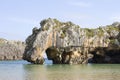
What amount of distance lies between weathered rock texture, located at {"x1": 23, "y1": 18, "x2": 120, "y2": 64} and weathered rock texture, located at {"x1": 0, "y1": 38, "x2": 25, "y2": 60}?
97671mm

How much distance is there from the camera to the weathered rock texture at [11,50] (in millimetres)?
182375

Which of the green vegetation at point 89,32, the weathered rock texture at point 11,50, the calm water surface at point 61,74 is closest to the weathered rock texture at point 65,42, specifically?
the green vegetation at point 89,32

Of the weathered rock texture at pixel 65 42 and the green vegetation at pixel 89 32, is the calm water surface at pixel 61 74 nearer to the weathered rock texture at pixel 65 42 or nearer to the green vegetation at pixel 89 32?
the weathered rock texture at pixel 65 42

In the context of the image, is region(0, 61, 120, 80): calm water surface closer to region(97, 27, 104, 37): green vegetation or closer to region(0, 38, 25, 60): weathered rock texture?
region(97, 27, 104, 37): green vegetation

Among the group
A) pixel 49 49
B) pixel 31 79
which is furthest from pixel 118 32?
pixel 31 79

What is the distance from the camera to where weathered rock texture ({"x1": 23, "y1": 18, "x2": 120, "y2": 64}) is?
8181 centimetres

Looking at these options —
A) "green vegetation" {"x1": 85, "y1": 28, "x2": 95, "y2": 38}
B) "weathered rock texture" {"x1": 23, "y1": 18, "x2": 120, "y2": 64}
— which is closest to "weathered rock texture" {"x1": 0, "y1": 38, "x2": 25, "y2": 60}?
"green vegetation" {"x1": 85, "y1": 28, "x2": 95, "y2": 38}

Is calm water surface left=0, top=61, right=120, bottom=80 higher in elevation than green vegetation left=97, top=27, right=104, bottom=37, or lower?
lower

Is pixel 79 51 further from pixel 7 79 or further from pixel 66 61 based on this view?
pixel 7 79

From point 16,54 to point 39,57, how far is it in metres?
111

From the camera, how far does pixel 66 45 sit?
82125mm

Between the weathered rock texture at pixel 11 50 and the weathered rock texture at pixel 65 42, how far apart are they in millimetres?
97671

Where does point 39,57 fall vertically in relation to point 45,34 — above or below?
below

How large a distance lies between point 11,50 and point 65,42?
106 metres
